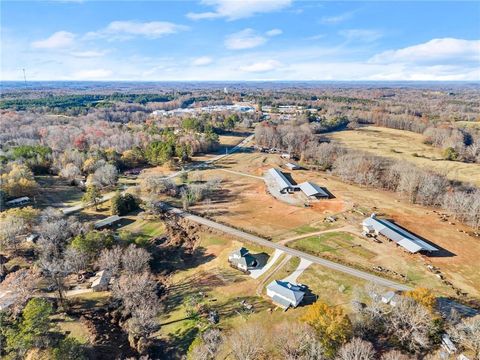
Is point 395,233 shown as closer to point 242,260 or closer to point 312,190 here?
point 312,190

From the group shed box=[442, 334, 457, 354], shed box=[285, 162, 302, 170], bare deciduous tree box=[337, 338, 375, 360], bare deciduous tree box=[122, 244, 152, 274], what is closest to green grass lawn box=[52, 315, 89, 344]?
bare deciduous tree box=[122, 244, 152, 274]

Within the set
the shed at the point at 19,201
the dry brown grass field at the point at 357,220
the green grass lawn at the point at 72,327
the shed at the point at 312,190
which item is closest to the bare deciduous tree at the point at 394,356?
the dry brown grass field at the point at 357,220

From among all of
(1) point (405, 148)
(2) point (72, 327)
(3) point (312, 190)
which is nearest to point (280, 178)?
(3) point (312, 190)

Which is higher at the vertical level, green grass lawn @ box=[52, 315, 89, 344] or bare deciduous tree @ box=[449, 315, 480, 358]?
bare deciduous tree @ box=[449, 315, 480, 358]

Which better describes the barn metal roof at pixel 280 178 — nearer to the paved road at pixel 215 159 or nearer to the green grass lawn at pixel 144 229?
the paved road at pixel 215 159

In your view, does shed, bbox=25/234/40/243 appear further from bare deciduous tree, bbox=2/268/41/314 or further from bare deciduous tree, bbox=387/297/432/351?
bare deciduous tree, bbox=387/297/432/351

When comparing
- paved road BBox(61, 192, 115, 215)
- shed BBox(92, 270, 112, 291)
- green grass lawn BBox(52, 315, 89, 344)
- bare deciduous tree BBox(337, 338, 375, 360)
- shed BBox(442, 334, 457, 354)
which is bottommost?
green grass lawn BBox(52, 315, 89, 344)
